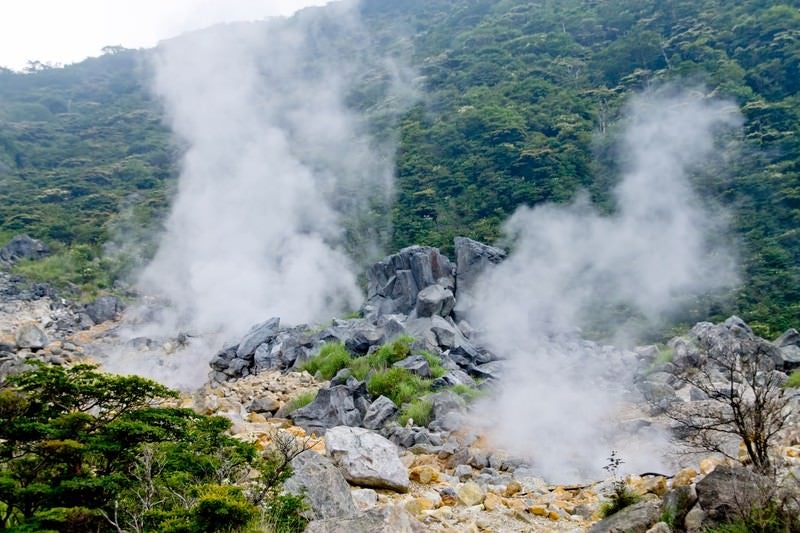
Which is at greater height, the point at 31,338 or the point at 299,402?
the point at 31,338

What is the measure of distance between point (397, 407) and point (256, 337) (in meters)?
6.03

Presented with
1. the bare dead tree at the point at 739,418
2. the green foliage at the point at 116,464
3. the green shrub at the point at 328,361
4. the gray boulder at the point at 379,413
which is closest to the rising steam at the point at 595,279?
the bare dead tree at the point at 739,418

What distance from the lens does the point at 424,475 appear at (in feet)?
21.0

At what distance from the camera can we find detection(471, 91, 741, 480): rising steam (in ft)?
27.2

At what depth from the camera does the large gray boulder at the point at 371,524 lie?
4156 mm

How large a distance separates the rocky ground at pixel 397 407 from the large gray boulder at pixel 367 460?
0.05 feet

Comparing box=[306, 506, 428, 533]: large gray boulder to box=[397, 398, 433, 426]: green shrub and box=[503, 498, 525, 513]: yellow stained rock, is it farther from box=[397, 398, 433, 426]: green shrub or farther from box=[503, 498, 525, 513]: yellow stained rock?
box=[397, 398, 433, 426]: green shrub

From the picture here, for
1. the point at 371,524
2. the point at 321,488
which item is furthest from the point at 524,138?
the point at 371,524

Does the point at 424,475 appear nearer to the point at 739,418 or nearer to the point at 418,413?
the point at 418,413

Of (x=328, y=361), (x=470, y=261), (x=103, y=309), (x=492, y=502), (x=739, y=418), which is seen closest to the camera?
(x=739, y=418)

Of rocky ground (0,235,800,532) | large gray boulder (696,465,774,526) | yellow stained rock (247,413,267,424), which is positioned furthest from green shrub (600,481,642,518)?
yellow stained rock (247,413,267,424)

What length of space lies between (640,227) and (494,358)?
1060 cm

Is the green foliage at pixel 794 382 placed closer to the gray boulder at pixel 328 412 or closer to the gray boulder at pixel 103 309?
the gray boulder at pixel 328 412

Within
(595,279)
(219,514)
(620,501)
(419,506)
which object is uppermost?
(595,279)
